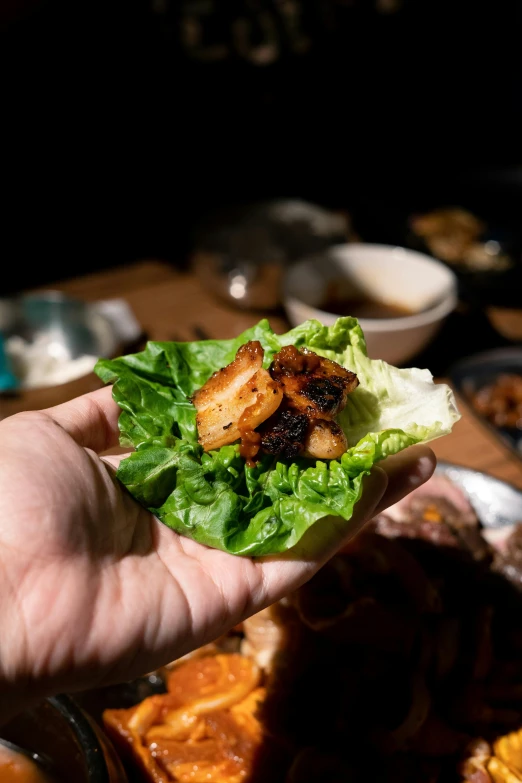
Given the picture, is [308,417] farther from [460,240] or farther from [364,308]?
[460,240]

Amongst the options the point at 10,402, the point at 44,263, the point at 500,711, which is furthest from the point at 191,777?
the point at 44,263

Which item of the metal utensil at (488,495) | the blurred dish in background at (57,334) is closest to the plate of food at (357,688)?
the metal utensil at (488,495)

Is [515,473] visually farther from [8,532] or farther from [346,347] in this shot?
[8,532]

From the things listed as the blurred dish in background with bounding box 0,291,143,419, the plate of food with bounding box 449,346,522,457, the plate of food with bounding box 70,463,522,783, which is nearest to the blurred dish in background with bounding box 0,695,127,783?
the plate of food with bounding box 70,463,522,783

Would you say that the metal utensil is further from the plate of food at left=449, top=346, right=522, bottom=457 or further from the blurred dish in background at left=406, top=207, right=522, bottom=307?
the blurred dish in background at left=406, top=207, right=522, bottom=307

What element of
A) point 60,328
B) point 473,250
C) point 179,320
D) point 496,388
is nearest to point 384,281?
point 496,388

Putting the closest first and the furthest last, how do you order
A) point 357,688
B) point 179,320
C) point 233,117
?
point 357,688
point 179,320
point 233,117

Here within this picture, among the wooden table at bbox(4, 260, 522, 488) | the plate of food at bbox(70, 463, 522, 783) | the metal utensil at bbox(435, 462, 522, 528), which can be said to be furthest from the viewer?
the wooden table at bbox(4, 260, 522, 488)

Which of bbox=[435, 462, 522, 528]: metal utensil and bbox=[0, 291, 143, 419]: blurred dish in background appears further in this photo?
bbox=[0, 291, 143, 419]: blurred dish in background
